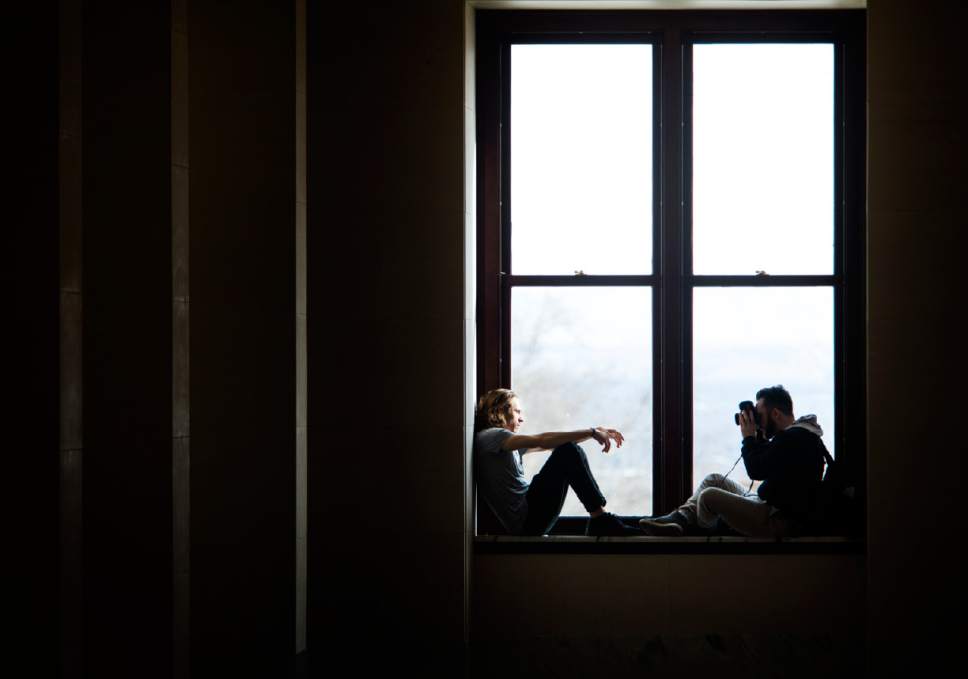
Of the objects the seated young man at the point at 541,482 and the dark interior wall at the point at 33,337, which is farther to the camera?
the seated young man at the point at 541,482

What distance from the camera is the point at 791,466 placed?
449 centimetres

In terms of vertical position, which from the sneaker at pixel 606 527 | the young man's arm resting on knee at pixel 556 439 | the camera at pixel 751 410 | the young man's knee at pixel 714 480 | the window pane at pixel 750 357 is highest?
the window pane at pixel 750 357

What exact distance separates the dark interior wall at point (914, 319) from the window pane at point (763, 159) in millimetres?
453

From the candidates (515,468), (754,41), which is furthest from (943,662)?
(754,41)

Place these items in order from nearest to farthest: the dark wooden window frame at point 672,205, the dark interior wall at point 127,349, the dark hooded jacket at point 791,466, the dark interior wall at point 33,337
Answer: the dark interior wall at point 33,337
the dark interior wall at point 127,349
the dark hooded jacket at point 791,466
the dark wooden window frame at point 672,205

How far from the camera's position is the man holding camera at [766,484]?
450 centimetres

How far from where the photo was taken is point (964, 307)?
443cm

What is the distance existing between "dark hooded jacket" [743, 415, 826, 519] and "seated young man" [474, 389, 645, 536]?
621 mm

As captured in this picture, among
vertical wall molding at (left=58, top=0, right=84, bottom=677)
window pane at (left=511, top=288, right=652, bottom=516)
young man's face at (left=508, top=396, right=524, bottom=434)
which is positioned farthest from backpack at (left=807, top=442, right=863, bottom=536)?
vertical wall molding at (left=58, top=0, right=84, bottom=677)

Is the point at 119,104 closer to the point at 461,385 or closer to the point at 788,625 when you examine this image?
the point at 461,385

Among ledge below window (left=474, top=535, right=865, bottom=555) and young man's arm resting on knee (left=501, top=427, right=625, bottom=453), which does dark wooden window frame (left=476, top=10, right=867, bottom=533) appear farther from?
young man's arm resting on knee (left=501, top=427, right=625, bottom=453)

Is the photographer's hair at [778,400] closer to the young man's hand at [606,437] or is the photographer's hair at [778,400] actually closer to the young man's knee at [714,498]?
the young man's knee at [714,498]

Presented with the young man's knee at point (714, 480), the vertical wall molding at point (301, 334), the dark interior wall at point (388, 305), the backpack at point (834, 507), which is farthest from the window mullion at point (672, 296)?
the vertical wall molding at point (301, 334)

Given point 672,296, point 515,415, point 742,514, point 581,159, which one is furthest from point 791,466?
point 581,159
